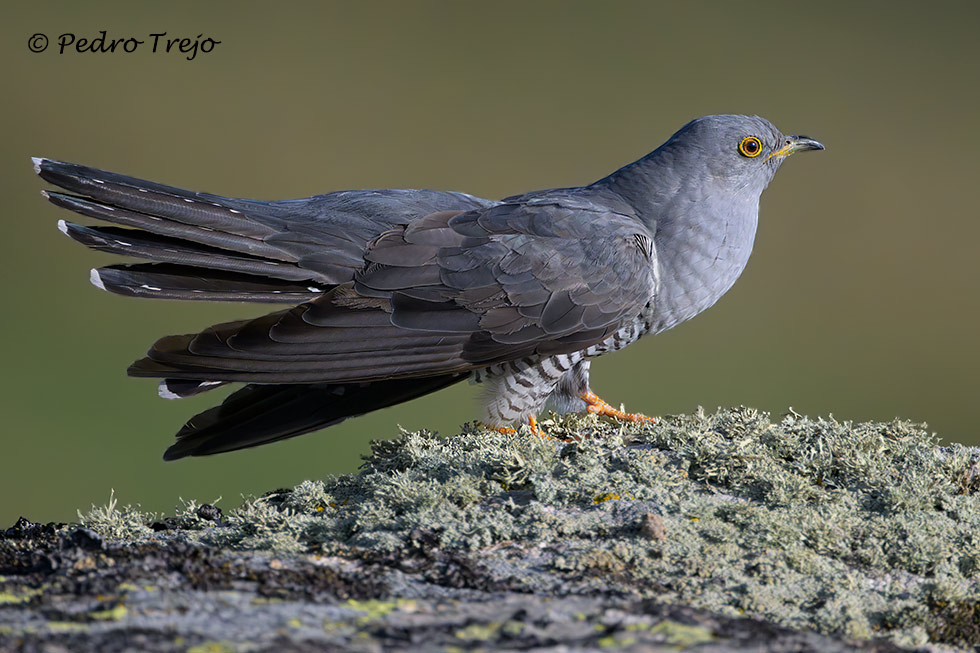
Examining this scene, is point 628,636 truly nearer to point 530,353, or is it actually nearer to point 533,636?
point 533,636

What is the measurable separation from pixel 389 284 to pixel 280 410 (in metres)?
0.63

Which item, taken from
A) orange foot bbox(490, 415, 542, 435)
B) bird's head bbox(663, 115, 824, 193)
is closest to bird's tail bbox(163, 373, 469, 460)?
orange foot bbox(490, 415, 542, 435)

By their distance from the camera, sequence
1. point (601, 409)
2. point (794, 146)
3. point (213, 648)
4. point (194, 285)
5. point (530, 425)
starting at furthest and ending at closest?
1. point (794, 146)
2. point (601, 409)
3. point (530, 425)
4. point (194, 285)
5. point (213, 648)

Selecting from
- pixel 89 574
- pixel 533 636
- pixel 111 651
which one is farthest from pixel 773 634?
pixel 89 574

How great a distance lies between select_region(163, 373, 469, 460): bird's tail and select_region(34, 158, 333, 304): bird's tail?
37 cm

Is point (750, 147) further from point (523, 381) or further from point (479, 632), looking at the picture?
point (479, 632)

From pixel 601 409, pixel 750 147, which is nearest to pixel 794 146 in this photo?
pixel 750 147

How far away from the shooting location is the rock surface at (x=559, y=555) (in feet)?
5.16

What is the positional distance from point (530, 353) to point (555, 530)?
138cm

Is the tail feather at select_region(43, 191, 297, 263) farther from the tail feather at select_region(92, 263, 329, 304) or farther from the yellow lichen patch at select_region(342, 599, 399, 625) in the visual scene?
the yellow lichen patch at select_region(342, 599, 399, 625)

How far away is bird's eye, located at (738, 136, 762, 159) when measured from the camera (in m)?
4.13

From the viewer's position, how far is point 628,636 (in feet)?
5.03

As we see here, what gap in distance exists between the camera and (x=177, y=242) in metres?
3.27

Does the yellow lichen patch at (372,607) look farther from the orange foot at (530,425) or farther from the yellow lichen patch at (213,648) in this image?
the orange foot at (530,425)
